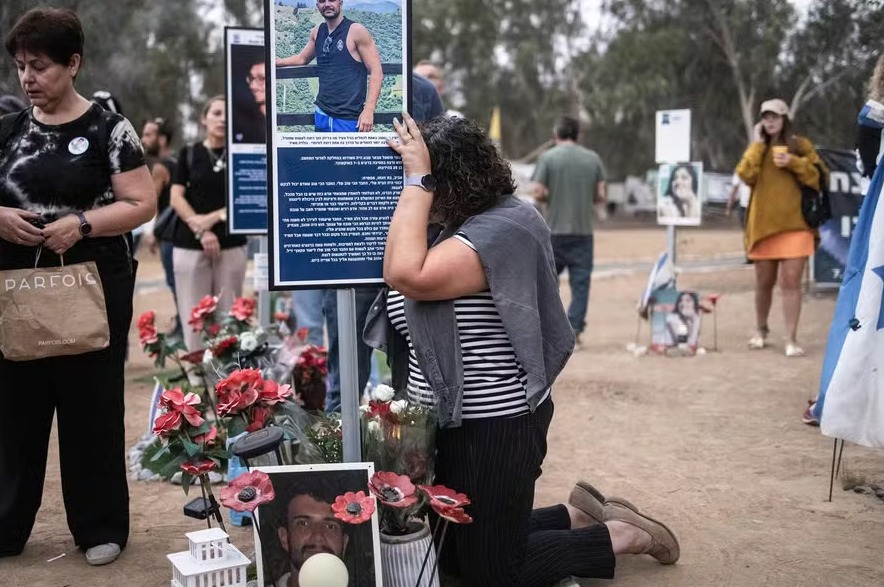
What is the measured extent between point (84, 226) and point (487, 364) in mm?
1554

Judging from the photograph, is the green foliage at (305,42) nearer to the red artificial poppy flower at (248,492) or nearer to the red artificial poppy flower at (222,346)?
the red artificial poppy flower at (248,492)

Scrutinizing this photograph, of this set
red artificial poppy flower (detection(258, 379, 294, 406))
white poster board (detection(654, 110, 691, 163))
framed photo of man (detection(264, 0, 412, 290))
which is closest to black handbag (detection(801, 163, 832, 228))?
white poster board (detection(654, 110, 691, 163))

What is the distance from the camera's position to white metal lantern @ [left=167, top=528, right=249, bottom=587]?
2.98 meters

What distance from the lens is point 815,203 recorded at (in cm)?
758

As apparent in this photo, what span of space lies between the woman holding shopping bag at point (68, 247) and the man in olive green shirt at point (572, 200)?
551 centimetres

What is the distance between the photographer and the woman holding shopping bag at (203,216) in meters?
6.01

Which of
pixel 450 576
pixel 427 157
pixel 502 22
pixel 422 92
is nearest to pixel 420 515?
pixel 450 576

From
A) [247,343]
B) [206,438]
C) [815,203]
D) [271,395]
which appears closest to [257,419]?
[271,395]

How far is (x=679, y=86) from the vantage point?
41.6m

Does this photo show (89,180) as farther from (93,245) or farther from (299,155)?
(299,155)

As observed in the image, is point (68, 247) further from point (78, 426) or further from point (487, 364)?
point (487, 364)

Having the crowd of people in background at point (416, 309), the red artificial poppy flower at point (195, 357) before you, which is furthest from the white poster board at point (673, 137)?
the red artificial poppy flower at point (195, 357)

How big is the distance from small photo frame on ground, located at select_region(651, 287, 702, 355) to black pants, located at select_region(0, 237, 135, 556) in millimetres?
5613

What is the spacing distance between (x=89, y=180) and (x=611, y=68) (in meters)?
40.2
